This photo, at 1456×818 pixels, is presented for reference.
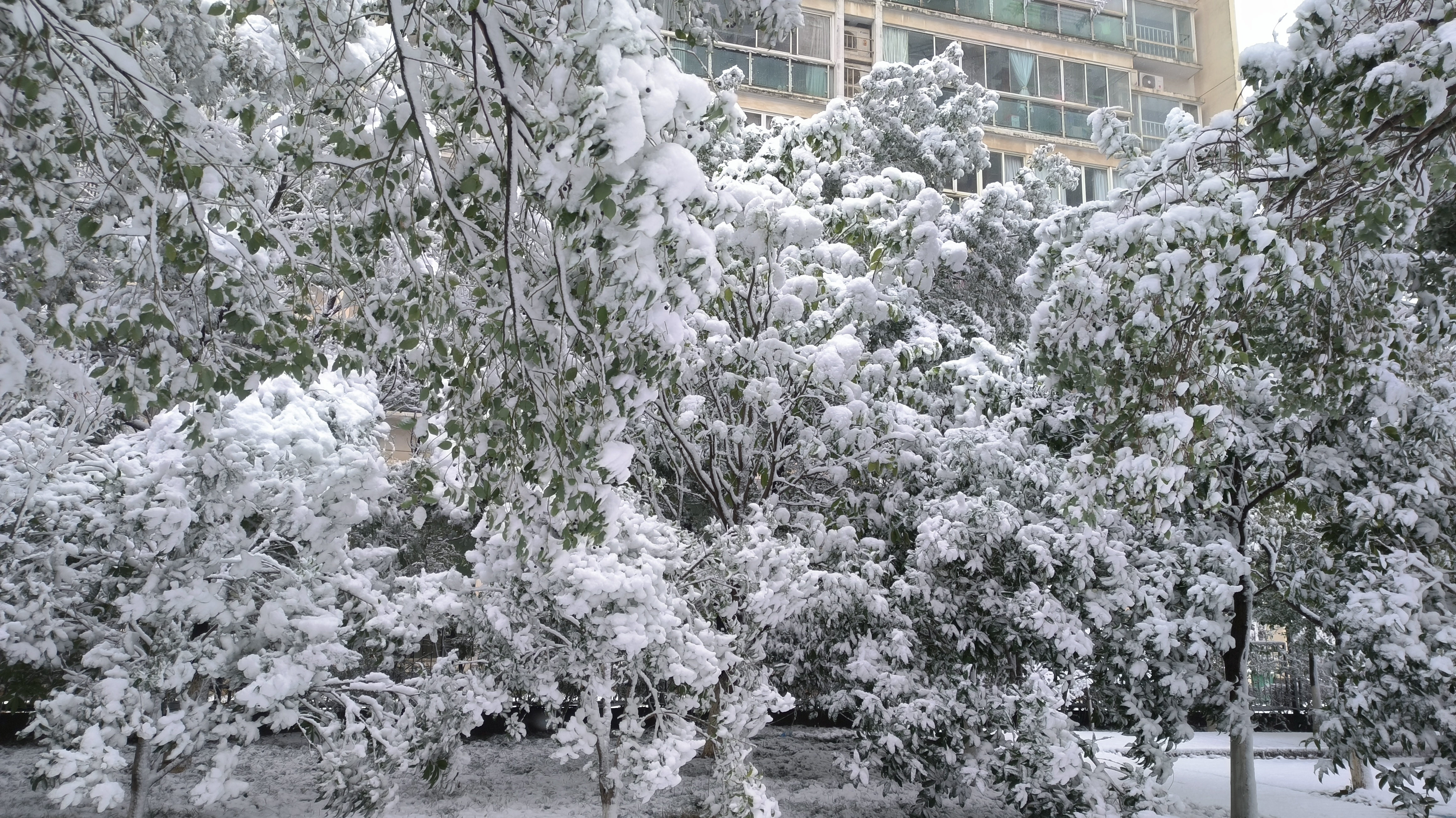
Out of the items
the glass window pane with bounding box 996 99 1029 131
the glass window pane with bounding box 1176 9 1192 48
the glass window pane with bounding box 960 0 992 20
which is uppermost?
the glass window pane with bounding box 1176 9 1192 48

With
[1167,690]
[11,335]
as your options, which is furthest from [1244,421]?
[11,335]

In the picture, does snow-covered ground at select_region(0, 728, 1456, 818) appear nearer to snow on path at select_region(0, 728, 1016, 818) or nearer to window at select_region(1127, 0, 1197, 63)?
snow on path at select_region(0, 728, 1016, 818)

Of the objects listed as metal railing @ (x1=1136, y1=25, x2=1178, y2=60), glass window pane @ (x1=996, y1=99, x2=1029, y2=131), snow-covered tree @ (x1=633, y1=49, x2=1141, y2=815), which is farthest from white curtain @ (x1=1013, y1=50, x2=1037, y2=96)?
snow-covered tree @ (x1=633, y1=49, x2=1141, y2=815)

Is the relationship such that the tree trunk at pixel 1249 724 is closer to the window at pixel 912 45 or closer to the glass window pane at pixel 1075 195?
the glass window pane at pixel 1075 195

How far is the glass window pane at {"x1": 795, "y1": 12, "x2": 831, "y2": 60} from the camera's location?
886 inches

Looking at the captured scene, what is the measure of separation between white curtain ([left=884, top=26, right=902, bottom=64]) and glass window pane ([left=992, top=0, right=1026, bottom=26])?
7.66 ft

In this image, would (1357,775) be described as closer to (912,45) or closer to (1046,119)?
(1046,119)

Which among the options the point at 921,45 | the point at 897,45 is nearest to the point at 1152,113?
the point at 921,45

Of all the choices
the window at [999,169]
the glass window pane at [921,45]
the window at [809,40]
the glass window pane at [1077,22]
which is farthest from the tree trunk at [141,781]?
the glass window pane at [1077,22]

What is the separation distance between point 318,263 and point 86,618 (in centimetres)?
551

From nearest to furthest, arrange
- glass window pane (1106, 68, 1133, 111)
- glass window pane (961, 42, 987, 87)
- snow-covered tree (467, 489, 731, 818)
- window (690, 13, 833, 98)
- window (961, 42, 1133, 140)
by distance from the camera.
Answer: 1. snow-covered tree (467, 489, 731, 818)
2. window (690, 13, 833, 98)
3. window (961, 42, 1133, 140)
4. glass window pane (961, 42, 987, 87)
5. glass window pane (1106, 68, 1133, 111)

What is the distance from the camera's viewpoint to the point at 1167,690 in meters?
9.85

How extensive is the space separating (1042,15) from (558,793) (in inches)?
853

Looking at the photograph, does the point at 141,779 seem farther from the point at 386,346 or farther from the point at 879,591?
the point at 879,591
